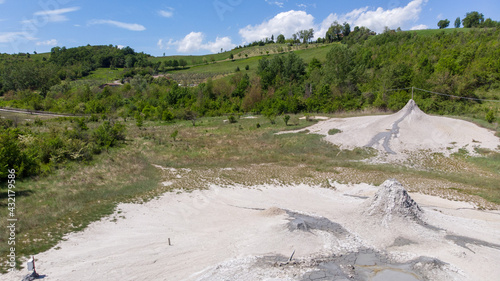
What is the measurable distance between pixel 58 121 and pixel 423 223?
50397 millimetres

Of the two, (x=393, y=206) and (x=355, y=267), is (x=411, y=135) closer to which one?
(x=393, y=206)

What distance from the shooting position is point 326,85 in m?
57.9

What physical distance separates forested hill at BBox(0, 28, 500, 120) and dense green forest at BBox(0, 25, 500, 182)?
7.7 inches

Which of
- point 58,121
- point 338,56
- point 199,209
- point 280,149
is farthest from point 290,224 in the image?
point 338,56

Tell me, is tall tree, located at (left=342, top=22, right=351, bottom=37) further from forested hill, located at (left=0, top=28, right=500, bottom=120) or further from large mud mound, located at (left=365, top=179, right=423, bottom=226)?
large mud mound, located at (left=365, top=179, right=423, bottom=226)

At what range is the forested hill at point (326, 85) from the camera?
48844 mm

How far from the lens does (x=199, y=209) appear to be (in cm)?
1598

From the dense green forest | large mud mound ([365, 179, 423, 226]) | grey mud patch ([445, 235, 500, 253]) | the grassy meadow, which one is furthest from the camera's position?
the dense green forest

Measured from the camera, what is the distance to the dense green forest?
29.7m

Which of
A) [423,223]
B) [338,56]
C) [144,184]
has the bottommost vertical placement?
[423,223]

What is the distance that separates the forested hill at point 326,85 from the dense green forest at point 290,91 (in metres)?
0.20

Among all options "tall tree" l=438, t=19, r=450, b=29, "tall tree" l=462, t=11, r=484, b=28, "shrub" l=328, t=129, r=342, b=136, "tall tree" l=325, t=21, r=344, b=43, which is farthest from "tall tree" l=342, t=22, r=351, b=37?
"shrub" l=328, t=129, r=342, b=136

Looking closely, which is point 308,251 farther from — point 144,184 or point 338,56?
point 338,56

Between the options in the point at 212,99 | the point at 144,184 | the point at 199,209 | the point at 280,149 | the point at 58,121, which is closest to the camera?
the point at 199,209
